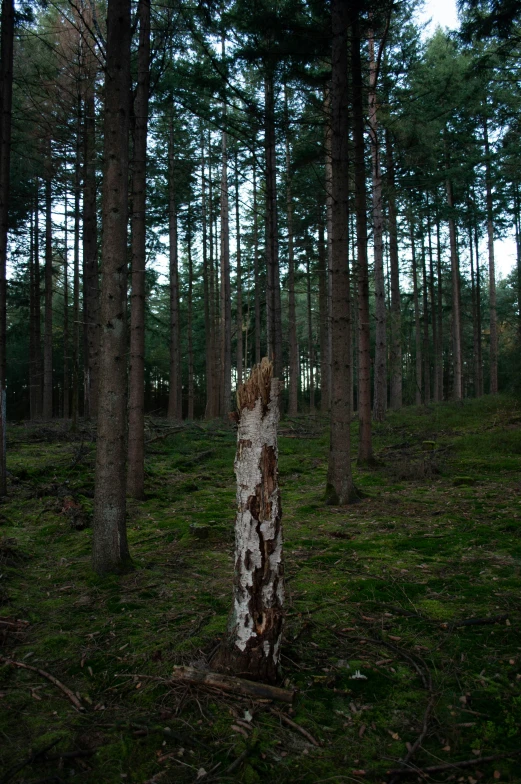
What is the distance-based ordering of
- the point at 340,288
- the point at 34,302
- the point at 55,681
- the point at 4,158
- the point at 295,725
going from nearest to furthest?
1. the point at 295,725
2. the point at 55,681
3. the point at 340,288
4. the point at 4,158
5. the point at 34,302

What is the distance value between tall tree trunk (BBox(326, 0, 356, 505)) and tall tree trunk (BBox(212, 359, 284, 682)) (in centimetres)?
496

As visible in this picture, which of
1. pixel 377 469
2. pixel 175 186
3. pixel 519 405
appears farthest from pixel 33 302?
pixel 519 405

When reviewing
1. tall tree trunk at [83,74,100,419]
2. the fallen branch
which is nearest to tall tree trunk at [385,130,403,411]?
tall tree trunk at [83,74,100,419]

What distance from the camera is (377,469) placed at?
11.2 metres

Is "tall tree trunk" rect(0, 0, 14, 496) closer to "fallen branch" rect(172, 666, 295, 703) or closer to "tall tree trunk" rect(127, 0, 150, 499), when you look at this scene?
"tall tree trunk" rect(127, 0, 150, 499)

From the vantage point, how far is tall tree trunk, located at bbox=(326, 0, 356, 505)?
27.5ft

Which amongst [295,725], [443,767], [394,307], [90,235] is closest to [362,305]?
[295,725]

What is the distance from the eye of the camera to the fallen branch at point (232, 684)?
3062 millimetres

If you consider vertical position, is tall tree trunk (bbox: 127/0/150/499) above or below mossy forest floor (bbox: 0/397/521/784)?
above

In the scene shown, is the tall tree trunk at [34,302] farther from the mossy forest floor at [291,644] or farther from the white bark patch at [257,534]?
the white bark patch at [257,534]

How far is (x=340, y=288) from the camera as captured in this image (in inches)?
332

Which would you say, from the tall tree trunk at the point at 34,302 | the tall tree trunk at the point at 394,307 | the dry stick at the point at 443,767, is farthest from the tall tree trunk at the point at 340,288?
the tall tree trunk at the point at 34,302

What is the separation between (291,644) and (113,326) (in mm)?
3586

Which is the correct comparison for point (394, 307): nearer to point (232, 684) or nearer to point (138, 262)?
point (138, 262)
